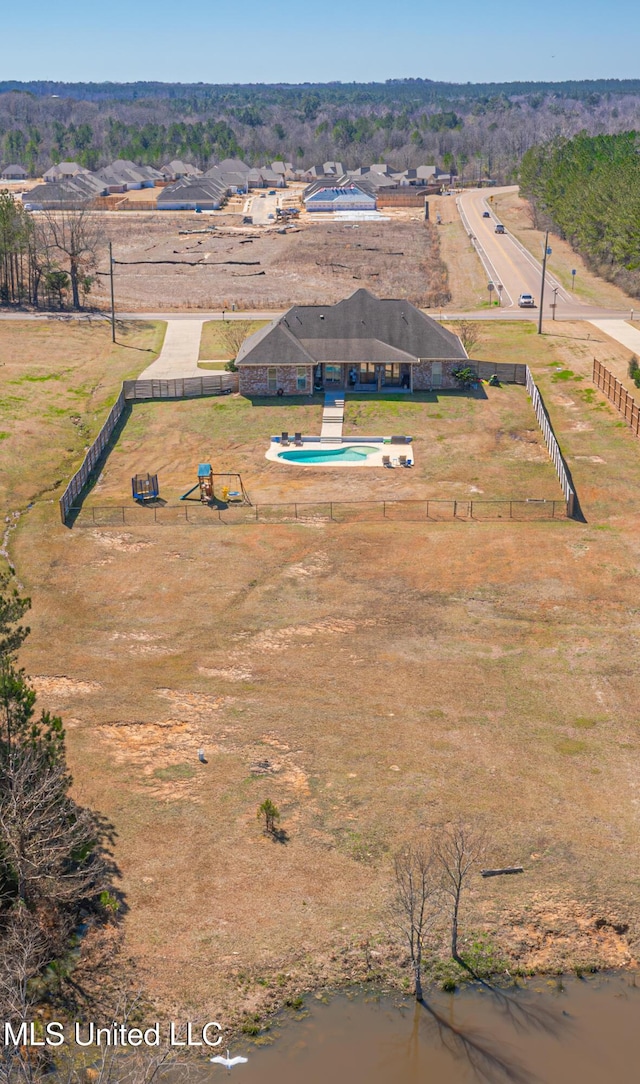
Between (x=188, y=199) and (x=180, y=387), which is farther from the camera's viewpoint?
(x=188, y=199)

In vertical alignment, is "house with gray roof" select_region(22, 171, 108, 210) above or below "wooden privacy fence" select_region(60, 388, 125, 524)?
above

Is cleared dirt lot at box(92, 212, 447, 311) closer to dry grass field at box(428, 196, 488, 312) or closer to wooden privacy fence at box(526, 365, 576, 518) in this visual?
dry grass field at box(428, 196, 488, 312)

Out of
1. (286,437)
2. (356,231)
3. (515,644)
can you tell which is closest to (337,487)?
(286,437)

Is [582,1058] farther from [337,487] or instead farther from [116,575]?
[337,487]

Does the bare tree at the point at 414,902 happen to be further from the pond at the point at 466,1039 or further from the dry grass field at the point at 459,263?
the dry grass field at the point at 459,263

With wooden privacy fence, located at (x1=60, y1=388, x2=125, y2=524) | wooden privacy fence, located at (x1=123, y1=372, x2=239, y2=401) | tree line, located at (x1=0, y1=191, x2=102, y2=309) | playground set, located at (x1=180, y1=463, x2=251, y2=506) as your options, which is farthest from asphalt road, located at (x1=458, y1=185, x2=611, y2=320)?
playground set, located at (x1=180, y1=463, x2=251, y2=506)

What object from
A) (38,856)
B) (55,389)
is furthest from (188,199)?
(38,856)

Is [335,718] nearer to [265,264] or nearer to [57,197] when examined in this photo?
[265,264]
